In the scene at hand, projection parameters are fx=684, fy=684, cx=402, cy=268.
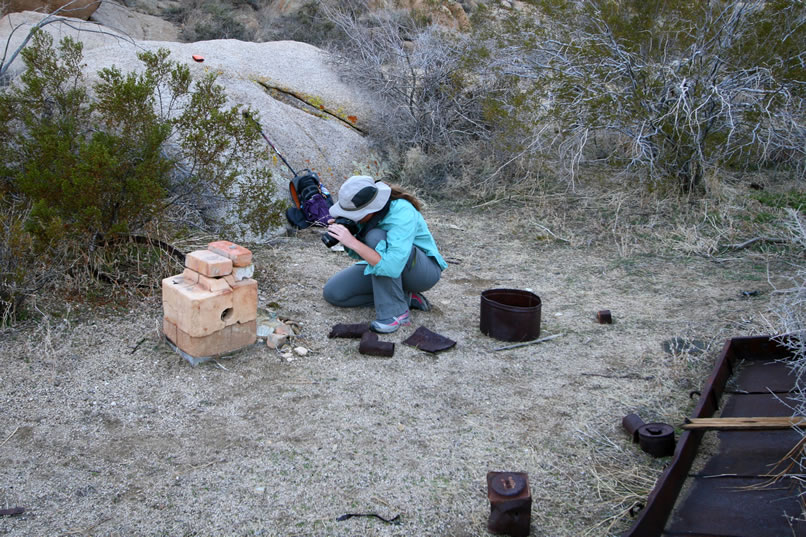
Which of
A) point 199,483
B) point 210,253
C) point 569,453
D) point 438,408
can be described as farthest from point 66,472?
point 569,453

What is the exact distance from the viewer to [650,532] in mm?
2332

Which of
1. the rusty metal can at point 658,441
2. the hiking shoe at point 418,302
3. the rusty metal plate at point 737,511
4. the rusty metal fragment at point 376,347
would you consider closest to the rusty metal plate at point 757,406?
the rusty metal can at point 658,441

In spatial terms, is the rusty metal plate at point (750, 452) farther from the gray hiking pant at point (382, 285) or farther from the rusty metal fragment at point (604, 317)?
the gray hiking pant at point (382, 285)

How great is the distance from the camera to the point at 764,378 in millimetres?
3598

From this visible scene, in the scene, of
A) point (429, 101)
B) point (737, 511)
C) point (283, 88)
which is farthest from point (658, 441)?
point (283, 88)

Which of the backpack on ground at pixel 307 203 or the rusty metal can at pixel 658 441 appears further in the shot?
the backpack on ground at pixel 307 203

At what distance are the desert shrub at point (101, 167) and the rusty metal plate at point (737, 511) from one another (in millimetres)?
3806

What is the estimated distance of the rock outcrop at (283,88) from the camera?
7.60 m

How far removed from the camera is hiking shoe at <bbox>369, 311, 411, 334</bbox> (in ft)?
14.8

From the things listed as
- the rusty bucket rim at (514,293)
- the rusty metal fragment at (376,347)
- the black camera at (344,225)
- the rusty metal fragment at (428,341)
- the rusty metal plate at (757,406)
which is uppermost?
the black camera at (344,225)

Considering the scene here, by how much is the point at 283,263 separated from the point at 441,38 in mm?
5091

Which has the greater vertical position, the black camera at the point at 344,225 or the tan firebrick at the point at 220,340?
the black camera at the point at 344,225

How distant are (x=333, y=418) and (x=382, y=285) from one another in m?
1.25

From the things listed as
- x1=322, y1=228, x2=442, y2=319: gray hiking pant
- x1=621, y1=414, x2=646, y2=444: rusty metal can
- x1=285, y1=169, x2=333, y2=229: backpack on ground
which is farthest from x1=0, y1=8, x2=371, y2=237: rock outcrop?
x1=621, y1=414, x2=646, y2=444: rusty metal can
